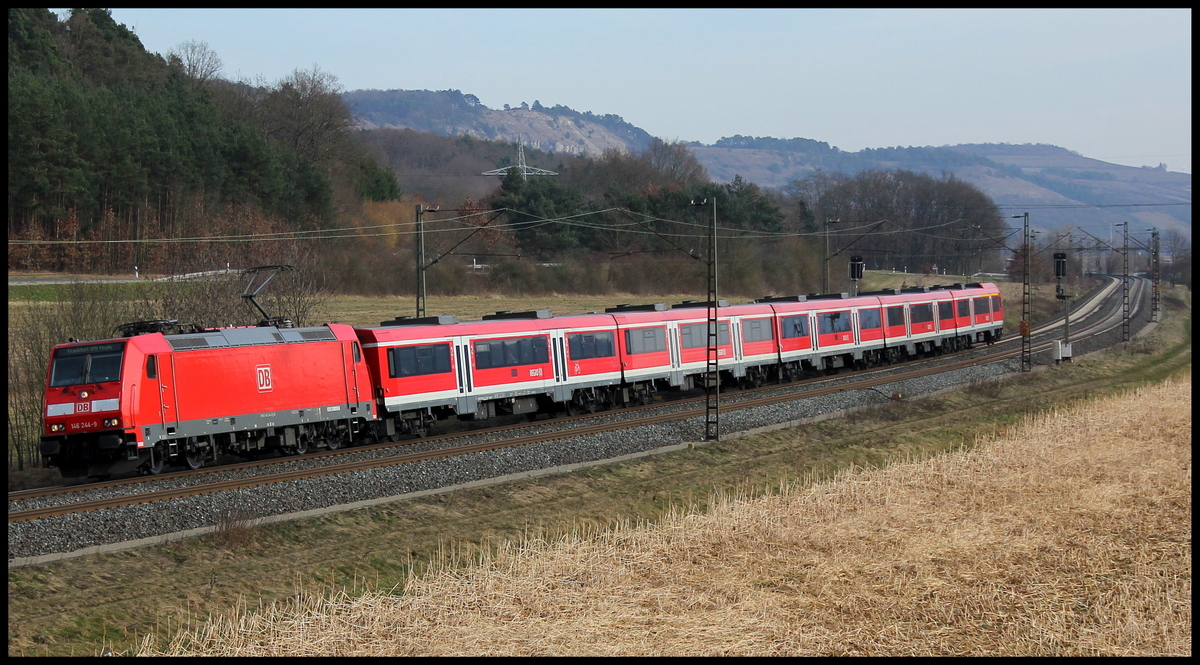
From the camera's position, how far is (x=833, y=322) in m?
42.7

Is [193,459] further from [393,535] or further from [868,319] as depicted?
[868,319]

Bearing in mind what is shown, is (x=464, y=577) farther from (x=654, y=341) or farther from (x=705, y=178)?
(x=705, y=178)

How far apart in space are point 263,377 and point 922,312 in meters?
34.6

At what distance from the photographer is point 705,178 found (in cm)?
11919

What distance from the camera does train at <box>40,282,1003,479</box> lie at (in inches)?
814

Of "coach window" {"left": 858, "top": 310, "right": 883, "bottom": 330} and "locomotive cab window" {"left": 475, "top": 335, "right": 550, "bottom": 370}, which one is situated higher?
"coach window" {"left": 858, "top": 310, "right": 883, "bottom": 330}

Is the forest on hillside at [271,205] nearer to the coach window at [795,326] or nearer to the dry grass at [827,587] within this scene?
the coach window at [795,326]

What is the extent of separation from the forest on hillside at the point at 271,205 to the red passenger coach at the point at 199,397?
12.8 m

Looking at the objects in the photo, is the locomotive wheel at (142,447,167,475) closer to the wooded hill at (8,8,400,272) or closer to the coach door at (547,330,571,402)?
the coach door at (547,330,571,402)

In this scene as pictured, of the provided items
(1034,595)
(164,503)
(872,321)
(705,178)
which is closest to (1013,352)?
(872,321)

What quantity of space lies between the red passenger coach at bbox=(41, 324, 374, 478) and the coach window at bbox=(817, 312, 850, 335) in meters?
22.1

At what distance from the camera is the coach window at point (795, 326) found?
39.9m

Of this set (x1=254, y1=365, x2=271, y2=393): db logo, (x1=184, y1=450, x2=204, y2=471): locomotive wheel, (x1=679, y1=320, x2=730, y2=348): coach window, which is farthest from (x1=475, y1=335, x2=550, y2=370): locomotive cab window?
(x1=184, y1=450, x2=204, y2=471): locomotive wheel

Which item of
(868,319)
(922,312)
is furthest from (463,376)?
(922,312)
